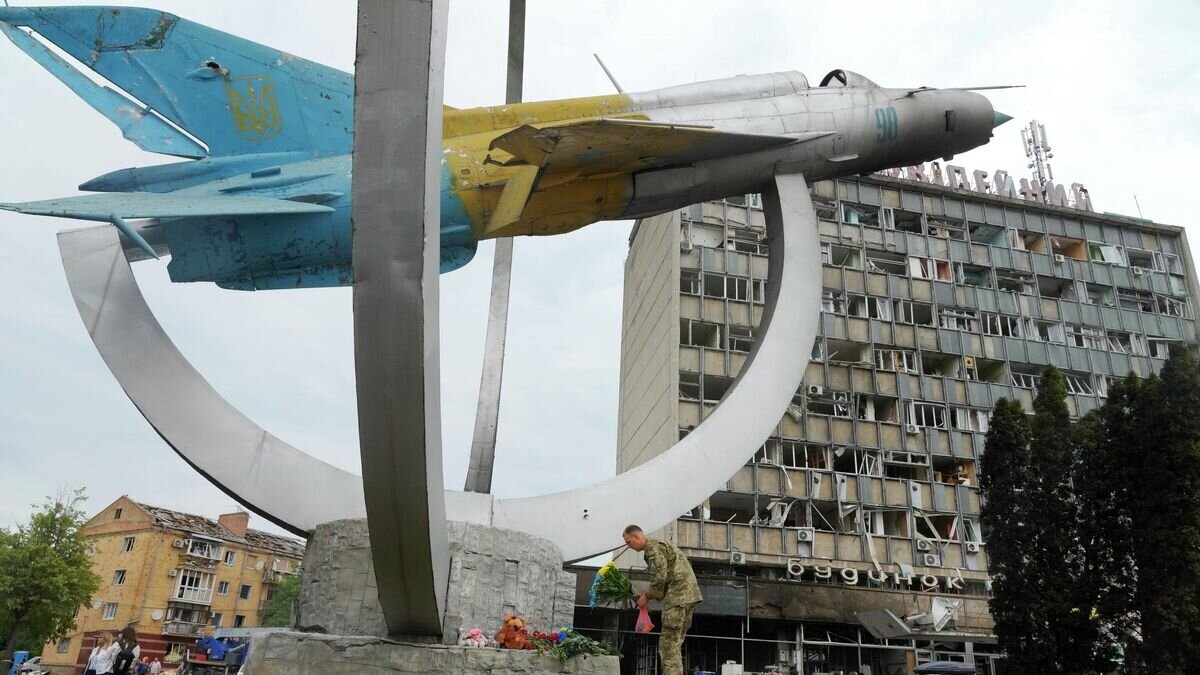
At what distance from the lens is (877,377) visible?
29.8 meters

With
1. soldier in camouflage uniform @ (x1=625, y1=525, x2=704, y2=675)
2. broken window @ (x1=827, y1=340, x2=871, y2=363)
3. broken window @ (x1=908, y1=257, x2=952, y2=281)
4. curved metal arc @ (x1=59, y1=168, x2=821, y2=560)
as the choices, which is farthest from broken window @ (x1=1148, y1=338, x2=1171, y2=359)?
soldier in camouflage uniform @ (x1=625, y1=525, x2=704, y2=675)

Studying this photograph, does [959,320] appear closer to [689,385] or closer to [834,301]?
[834,301]

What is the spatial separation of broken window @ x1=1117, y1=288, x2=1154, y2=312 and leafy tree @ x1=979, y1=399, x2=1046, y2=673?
62.5 ft

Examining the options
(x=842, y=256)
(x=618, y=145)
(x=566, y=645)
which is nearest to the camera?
(x=566, y=645)

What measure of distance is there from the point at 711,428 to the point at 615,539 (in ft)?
5.72

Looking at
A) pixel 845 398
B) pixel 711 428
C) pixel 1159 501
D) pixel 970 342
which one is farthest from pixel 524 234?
pixel 970 342

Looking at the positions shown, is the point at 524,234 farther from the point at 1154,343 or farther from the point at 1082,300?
the point at 1154,343

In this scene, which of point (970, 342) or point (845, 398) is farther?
point (970, 342)

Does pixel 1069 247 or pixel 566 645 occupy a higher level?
pixel 1069 247

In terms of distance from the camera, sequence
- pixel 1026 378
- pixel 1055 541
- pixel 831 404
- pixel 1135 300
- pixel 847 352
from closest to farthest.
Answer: pixel 1055 541
pixel 831 404
pixel 847 352
pixel 1026 378
pixel 1135 300

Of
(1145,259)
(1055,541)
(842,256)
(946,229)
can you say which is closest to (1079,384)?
(946,229)

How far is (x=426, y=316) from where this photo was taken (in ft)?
18.4

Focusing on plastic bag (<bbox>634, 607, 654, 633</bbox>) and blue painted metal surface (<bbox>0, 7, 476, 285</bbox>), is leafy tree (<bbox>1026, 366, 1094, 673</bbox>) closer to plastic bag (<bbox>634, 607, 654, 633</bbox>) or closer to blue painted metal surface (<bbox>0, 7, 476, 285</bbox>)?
plastic bag (<bbox>634, 607, 654, 633</bbox>)

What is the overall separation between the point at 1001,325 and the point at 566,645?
29.7m
